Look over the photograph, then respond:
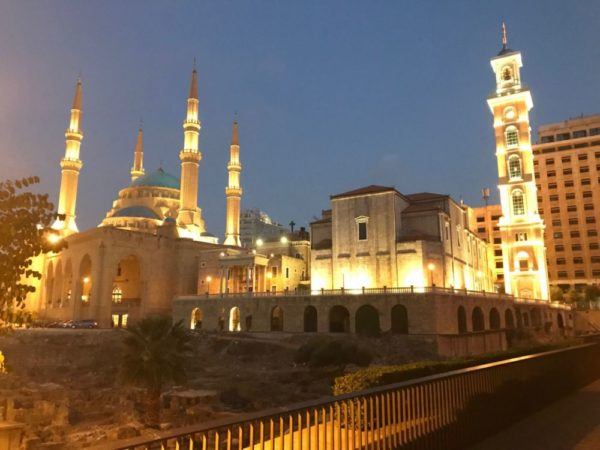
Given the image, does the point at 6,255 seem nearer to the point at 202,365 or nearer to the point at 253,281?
the point at 202,365

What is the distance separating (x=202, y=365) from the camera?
37.2 metres

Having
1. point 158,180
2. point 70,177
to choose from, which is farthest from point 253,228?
point 70,177

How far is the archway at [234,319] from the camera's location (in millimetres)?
50925

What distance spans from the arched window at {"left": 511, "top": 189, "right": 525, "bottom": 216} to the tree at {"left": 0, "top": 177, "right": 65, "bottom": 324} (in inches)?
2514

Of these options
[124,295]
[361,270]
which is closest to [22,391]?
[361,270]

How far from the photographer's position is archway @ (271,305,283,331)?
49.2 metres

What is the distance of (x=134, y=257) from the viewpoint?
62.1 meters

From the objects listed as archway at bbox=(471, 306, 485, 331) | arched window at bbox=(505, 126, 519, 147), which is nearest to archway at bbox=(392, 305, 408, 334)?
archway at bbox=(471, 306, 485, 331)

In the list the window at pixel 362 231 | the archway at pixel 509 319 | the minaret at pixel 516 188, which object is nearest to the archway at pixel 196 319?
the window at pixel 362 231

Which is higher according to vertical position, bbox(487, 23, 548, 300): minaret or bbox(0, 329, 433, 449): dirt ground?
bbox(487, 23, 548, 300): minaret

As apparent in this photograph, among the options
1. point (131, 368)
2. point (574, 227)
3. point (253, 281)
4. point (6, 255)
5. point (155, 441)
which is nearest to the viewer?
point (155, 441)

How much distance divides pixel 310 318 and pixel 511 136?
135 ft

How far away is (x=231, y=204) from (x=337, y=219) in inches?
953

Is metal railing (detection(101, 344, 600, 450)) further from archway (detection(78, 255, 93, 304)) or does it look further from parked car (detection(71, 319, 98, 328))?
archway (detection(78, 255, 93, 304))
